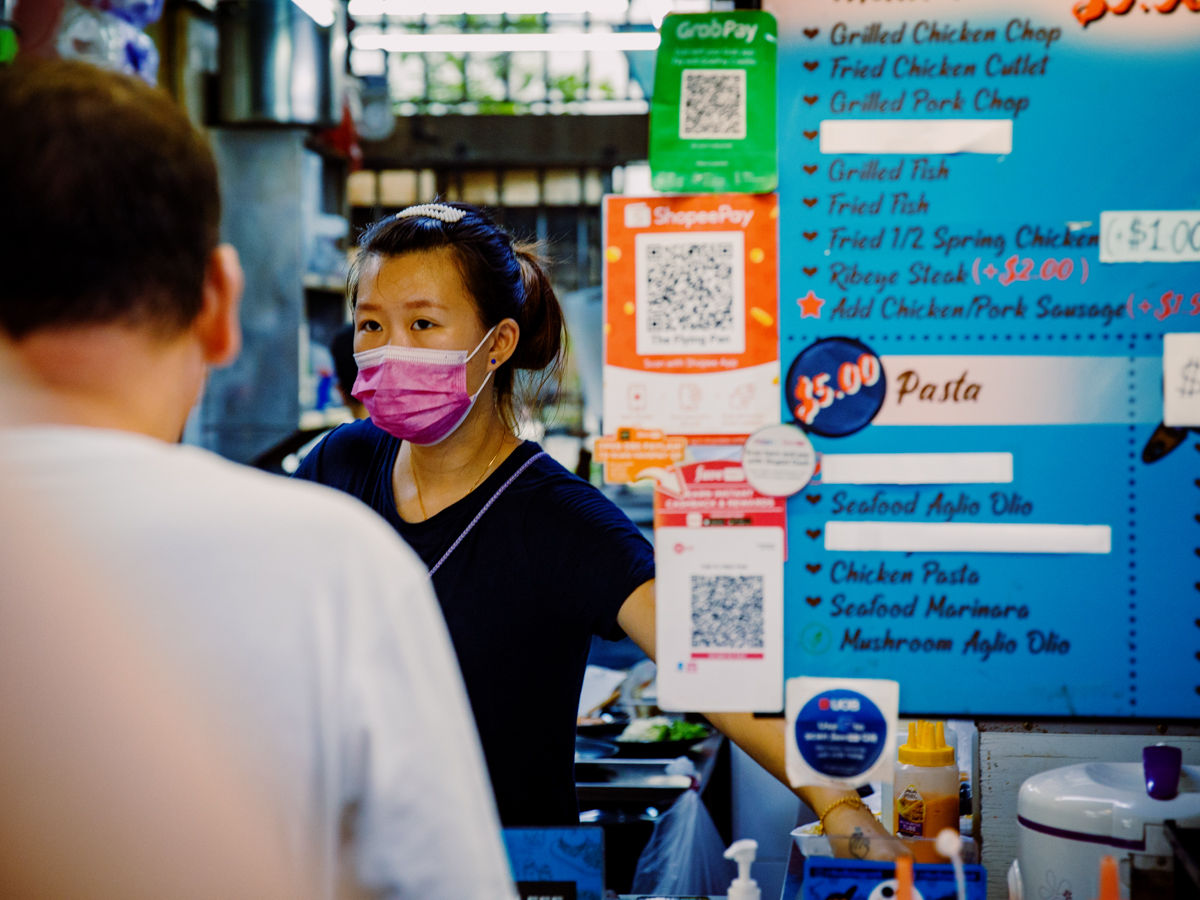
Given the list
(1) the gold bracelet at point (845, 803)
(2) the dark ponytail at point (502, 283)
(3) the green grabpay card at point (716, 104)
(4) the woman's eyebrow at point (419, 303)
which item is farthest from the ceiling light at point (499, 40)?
(1) the gold bracelet at point (845, 803)

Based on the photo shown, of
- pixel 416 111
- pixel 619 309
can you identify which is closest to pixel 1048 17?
pixel 619 309

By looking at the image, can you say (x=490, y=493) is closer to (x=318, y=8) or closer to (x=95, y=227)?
(x=95, y=227)

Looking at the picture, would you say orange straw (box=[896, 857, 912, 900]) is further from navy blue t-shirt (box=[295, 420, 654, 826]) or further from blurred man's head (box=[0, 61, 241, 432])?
blurred man's head (box=[0, 61, 241, 432])

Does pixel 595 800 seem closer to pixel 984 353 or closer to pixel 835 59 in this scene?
pixel 984 353

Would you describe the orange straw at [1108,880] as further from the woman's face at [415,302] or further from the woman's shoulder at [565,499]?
the woman's face at [415,302]

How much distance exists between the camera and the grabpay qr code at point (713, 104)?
115 cm

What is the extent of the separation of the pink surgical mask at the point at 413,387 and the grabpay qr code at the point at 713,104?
0.63 m

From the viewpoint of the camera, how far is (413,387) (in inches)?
63.9

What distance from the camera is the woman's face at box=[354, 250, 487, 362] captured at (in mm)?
1641

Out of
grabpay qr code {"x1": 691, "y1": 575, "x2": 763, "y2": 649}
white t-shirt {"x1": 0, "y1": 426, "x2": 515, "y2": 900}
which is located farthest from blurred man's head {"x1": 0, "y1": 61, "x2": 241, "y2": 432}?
grabpay qr code {"x1": 691, "y1": 575, "x2": 763, "y2": 649}

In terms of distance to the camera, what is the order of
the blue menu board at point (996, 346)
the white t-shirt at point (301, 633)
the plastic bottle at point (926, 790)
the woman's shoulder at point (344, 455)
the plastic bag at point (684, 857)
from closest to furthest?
the white t-shirt at point (301, 633)
the blue menu board at point (996, 346)
the plastic bottle at point (926, 790)
the woman's shoulder at point (344, 455)
the plastic bag at point (684, 857)

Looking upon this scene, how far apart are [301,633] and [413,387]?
3.14 ft

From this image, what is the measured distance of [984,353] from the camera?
1152mm

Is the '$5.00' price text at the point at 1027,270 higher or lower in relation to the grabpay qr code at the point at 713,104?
lower
